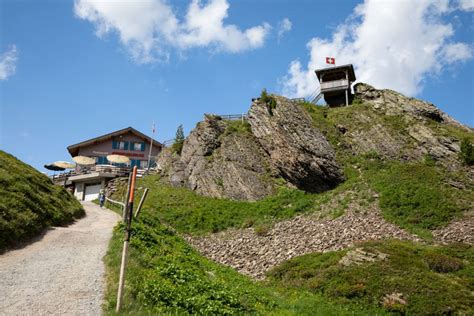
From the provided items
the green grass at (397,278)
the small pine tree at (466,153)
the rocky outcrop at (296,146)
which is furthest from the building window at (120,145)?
the small pine tree at (466,153)

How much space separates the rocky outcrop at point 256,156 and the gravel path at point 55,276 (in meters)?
20.6

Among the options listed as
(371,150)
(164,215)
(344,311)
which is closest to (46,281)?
(344,311)

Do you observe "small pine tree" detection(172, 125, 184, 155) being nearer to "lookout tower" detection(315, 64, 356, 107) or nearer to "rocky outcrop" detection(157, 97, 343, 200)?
"rocky outcrop" detection(157, 97, 343, 200)

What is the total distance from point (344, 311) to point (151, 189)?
105ft

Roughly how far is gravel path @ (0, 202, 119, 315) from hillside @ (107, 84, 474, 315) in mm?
886

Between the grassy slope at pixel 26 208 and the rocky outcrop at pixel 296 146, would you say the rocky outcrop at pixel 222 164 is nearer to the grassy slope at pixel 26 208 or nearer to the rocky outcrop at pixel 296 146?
the rocky outcrop at pixel 296 146

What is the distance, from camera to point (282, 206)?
113 ft

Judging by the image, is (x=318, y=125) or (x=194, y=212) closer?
(x=194, y=212)

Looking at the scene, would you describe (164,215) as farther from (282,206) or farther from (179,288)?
(179,288)

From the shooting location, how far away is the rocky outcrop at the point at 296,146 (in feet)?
122

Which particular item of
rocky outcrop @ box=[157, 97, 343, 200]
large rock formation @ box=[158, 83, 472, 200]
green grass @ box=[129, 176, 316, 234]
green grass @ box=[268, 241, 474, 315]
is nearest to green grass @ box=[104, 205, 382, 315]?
green grass @ box=[268, 241, 474, 315]

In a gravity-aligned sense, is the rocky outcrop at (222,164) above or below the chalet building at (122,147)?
below

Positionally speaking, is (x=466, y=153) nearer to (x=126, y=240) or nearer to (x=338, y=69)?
(x=338, y=69)

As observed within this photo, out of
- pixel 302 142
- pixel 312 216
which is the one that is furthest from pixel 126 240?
pixel 302 142
